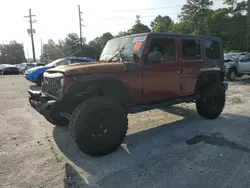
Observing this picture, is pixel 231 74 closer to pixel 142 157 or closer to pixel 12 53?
pixel 142 157

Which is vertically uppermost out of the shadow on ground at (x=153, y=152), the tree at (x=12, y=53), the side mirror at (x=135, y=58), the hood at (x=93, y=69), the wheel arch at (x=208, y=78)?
the tree at (x=12, y=53)

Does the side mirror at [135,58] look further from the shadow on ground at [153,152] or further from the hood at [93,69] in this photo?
the shadow on ground at [153,152]

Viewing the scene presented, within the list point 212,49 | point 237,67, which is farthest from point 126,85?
point 237,67

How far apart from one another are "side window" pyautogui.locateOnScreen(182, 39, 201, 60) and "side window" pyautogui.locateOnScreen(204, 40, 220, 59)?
325mm

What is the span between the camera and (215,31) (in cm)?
4494

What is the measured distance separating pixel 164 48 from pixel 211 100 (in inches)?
79.4

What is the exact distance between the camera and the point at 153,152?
3982 millimetres

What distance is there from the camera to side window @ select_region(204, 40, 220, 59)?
5.66 metres

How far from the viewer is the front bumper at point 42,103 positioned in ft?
12.3

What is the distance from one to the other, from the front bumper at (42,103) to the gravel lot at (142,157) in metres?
Answer: 0.74

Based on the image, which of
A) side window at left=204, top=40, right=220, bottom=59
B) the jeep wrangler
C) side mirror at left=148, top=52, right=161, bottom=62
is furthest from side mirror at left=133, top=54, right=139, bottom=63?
side window at left=204, top=40, right=220, bottom=59

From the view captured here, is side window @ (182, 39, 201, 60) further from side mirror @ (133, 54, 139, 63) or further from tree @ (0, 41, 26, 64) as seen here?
tree @ (0, 41, 26, 64)

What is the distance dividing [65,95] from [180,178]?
213 cm

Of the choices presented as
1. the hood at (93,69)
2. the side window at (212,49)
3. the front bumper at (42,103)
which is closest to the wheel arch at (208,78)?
the side window at (212,49)
